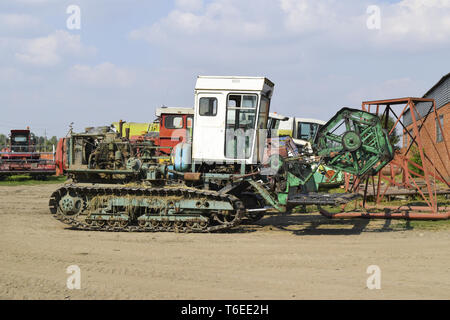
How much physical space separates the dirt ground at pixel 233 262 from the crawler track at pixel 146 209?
396 mm

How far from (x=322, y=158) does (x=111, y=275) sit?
6.04 meters

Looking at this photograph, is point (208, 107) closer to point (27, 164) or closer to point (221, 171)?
point (221, 171)

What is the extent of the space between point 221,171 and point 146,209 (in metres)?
2.16

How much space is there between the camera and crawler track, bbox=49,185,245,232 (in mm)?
11438

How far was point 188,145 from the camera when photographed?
1215cm

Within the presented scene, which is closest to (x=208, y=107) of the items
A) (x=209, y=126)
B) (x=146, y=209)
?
(x=209, y=126)

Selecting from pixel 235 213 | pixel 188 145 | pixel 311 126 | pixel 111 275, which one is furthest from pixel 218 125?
pixel 311 126

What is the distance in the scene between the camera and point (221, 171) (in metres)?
12.0

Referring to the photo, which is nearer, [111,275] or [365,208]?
[111,275]

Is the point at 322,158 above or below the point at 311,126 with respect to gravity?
below

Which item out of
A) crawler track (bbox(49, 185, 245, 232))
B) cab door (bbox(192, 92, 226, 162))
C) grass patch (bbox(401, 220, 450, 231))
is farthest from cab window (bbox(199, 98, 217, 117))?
grass patch (bbox(401, 220, 450, 231))
